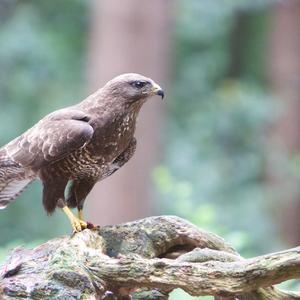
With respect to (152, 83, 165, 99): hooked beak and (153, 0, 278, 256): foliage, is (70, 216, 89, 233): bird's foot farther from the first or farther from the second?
(153, 0, 278, 256): foliage

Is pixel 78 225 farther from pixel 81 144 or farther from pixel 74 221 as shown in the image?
pixel 81 144

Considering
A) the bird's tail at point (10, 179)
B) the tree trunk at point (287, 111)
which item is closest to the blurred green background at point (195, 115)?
the tree trunk at point (287, 111)

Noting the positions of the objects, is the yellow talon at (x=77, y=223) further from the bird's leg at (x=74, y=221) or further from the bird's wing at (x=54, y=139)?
the bird's wing at (x=54, y=139)

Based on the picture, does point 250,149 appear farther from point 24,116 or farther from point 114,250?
point 114,250

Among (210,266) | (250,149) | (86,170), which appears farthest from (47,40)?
(210,266)

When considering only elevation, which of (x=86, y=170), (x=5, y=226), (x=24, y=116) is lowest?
(x=86, y=170)

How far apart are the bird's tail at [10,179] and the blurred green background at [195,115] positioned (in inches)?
167

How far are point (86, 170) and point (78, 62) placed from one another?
8.21m

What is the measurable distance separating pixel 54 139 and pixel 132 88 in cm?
50

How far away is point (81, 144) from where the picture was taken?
11.4ft

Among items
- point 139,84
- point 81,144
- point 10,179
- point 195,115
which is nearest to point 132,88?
point 139,84

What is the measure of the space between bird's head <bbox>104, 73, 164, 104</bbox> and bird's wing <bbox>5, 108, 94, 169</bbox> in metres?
0.22

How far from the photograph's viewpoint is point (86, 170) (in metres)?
A: 3.63

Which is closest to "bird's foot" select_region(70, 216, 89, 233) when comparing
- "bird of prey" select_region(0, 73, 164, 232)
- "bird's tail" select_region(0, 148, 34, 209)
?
"bird of prey" select_region(0, 73, 164, 232)
